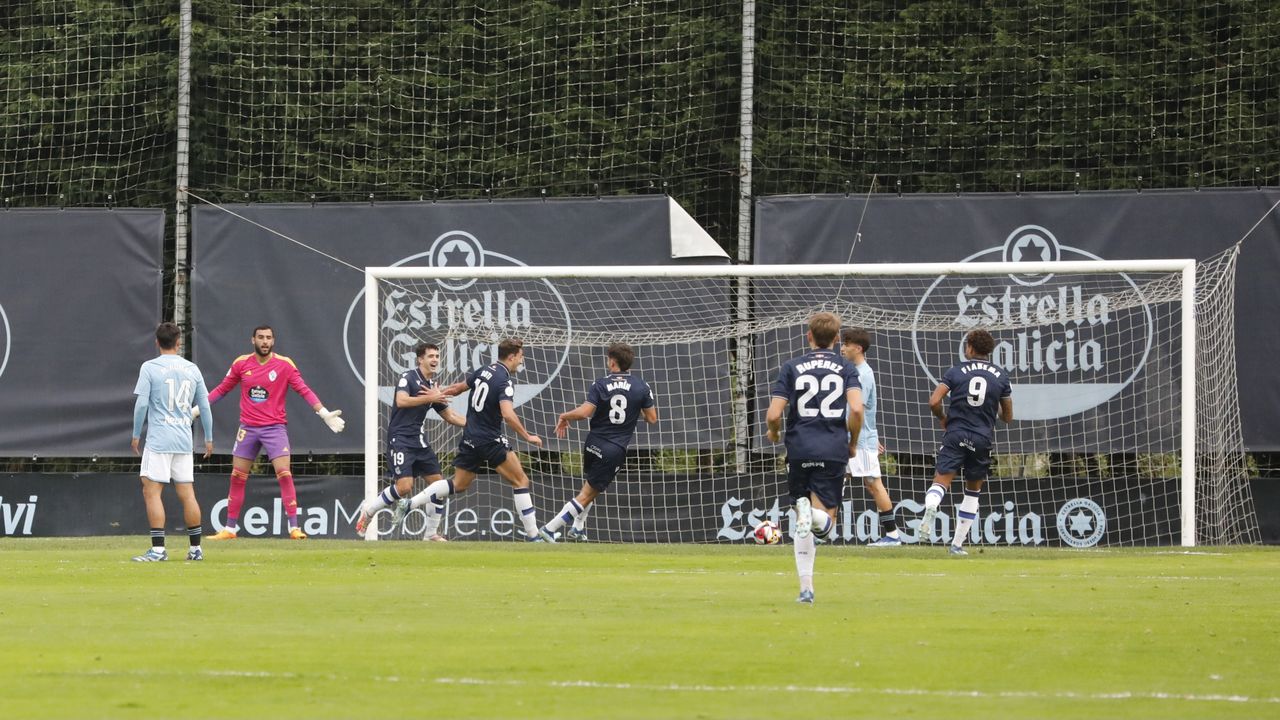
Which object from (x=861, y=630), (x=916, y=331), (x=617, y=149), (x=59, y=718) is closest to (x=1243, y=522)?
(x=916, y=331)

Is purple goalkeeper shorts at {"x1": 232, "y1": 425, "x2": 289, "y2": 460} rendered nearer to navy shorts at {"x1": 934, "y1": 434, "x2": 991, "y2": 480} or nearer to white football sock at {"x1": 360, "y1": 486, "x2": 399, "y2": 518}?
white football sock at {"x1": 360, "y1": 486, "x2": 399, "y2": 518}

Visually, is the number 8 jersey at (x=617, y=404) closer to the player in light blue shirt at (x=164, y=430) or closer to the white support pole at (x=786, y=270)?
the white support pole at (x=786, y=270)

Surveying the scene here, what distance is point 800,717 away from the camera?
6273 millimetres

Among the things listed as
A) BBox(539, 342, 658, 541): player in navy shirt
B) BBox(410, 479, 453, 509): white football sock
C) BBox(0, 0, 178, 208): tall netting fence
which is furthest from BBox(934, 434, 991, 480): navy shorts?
BBox(0, 0, 178, 208): tall netting fence

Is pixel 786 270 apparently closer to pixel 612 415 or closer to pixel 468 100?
pixel 612 415

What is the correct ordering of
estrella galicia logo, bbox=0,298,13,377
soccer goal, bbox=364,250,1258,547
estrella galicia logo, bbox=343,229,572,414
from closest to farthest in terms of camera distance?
soccer goal, bbox=364,250,1258,547, estrella galicia logo, bbox=343,229,572,414, estrella galicia logo, bbox=0,298,13,377

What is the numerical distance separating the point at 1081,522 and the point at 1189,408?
1971mm

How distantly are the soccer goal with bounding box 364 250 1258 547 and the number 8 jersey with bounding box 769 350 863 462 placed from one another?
661 cm

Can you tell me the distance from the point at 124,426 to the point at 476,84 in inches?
246

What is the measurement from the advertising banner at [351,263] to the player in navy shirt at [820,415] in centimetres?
818

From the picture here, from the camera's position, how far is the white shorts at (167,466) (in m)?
14.1

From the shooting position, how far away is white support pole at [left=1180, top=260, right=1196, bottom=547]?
1689cm

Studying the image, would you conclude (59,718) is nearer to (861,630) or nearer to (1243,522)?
(861,630)

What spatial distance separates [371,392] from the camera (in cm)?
1762
